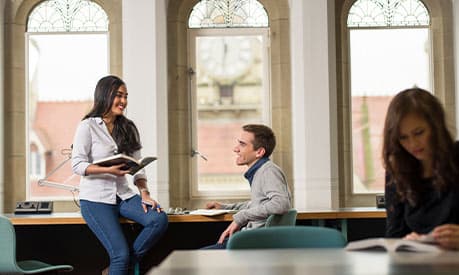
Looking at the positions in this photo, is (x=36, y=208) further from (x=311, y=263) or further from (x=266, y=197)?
(x=311, y=263)

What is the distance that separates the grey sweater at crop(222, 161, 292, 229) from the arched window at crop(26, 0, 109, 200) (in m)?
3.97

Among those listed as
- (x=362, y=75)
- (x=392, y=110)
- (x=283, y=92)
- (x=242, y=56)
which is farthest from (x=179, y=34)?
(x=392, y=110)

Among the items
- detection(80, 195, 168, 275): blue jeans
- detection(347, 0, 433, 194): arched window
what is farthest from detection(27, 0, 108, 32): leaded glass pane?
detection(80, 195, 168, 275): blue jeans

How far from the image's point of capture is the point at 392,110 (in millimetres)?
2830

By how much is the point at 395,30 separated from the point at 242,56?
1619 mm

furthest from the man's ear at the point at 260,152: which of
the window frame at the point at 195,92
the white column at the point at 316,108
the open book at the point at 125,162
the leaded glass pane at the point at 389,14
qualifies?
the leaded glass pane at the point at 389,14

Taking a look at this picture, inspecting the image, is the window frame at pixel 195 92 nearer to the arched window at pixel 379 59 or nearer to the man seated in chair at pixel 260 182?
the arched window at pixel 379 59

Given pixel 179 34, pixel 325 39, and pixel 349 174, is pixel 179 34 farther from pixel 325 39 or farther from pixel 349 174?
pixel 349 174

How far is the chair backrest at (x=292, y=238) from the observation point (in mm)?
3119

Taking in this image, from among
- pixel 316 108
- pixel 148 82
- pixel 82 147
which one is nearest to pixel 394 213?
pixel 82 147

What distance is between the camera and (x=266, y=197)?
4.80 m

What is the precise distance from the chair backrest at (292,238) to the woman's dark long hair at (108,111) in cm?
217

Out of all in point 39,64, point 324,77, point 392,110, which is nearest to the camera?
point 392,110

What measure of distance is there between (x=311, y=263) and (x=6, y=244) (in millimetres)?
3071
